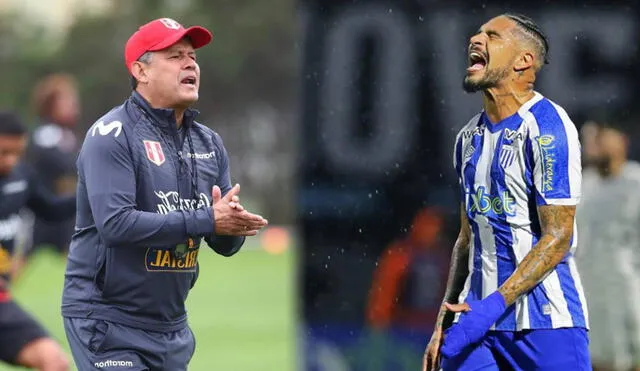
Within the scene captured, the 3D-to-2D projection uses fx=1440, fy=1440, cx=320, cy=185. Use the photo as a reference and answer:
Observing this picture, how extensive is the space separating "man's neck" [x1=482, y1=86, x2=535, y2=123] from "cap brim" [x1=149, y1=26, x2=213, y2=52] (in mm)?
1037

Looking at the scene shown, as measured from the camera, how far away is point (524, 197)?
16.4 feet

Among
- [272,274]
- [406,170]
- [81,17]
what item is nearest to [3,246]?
[406,170]

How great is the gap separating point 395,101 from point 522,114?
15.0 feet

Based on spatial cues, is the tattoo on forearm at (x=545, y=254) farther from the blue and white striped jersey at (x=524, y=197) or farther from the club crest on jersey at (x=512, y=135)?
the club crest on jersey at (x=512, y=135)

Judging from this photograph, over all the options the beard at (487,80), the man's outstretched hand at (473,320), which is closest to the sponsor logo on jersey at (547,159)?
the beard at (487,80)

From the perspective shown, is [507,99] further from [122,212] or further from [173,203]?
[122,212]

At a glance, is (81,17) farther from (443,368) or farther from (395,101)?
(443,368)

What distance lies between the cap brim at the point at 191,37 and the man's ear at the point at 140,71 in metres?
0.08

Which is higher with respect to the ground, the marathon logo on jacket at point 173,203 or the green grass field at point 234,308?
the marathon logo on jacket at point 173,203

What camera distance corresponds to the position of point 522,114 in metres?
5.03

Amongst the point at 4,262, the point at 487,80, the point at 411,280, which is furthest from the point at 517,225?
the point at 411,280

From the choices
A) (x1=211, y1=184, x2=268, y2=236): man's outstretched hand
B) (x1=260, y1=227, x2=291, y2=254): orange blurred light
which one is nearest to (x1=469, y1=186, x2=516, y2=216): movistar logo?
(x1=211, y1=184, x2=268, y2=236): man's outstretched hand

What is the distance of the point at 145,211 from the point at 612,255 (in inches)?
211

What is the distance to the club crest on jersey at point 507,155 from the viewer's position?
500 cm
